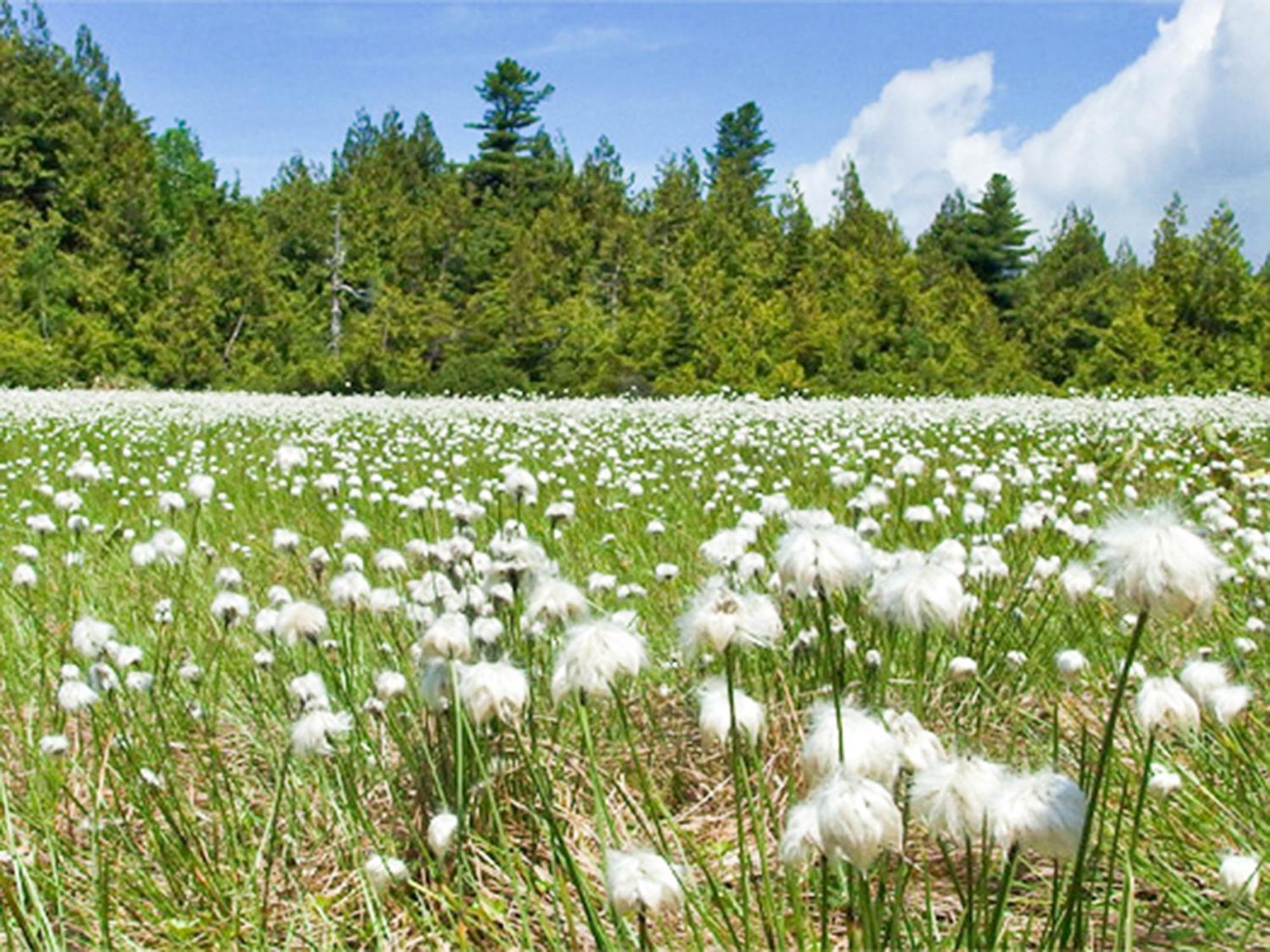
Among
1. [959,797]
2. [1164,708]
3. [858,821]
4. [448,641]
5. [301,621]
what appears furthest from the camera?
[301,621]

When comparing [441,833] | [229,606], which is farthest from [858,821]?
[229,606]

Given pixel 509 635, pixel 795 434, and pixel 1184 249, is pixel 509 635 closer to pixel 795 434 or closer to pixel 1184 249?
pixel 795 434

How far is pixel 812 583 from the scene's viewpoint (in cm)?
151

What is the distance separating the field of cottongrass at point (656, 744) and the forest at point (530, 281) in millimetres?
24592

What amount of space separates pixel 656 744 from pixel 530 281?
34.2 metres

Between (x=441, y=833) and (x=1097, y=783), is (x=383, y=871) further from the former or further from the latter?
(x=1097, y=783)

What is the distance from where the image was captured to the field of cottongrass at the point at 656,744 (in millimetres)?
1471

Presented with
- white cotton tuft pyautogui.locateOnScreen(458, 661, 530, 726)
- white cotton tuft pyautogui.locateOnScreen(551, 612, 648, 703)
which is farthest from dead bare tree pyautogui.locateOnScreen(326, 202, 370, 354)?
white cotton tuft pyautogui.locateOnScreen(551, 612, 648, 703)

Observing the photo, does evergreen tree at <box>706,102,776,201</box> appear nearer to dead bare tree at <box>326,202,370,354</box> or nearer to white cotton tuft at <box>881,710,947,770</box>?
dead bare tree at <box>326,202,370,354</box>

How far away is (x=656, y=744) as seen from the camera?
10.7 ft

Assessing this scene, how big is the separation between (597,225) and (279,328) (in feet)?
40.1

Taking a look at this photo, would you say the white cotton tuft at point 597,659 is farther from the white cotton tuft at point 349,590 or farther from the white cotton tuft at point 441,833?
the white cotton tuft at point 349,590

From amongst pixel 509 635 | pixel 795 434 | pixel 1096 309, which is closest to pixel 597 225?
pixel 1096 309

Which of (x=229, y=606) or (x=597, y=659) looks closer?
(x=597, y=659)
